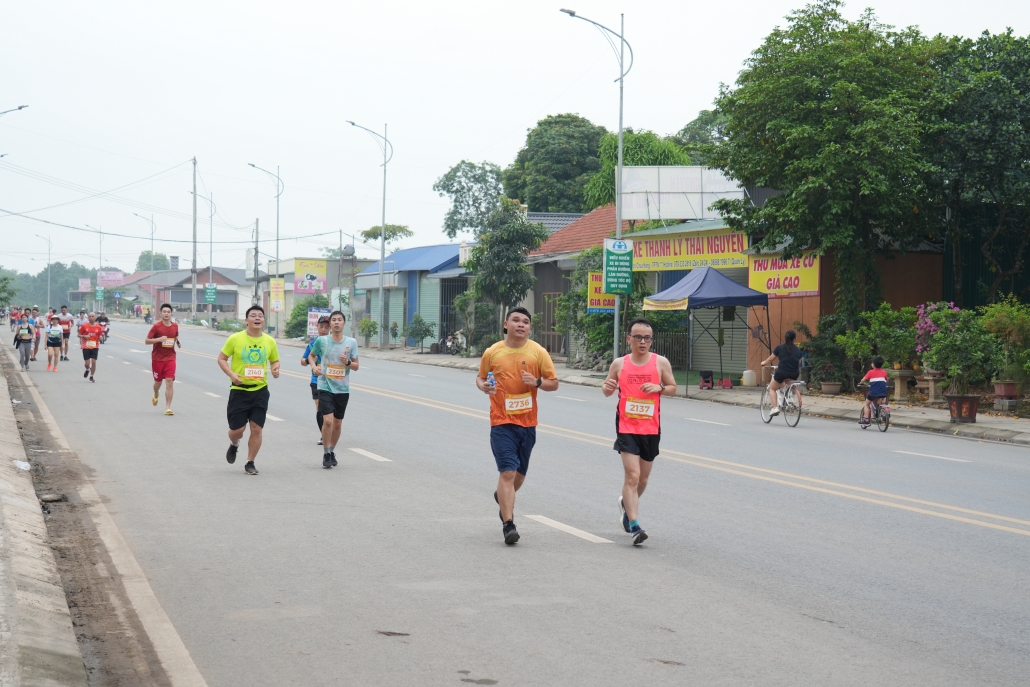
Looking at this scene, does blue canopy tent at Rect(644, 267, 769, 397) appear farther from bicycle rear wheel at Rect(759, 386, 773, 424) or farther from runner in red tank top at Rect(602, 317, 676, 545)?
runner in red tank top at Rect(602, 317, 676, 545)

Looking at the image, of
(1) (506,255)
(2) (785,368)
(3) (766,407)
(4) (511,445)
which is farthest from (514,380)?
(1) (506,255)

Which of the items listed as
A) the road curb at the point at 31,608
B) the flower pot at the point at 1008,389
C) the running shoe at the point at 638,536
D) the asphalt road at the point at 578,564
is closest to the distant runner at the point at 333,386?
the asphalt road at the point at 578,564

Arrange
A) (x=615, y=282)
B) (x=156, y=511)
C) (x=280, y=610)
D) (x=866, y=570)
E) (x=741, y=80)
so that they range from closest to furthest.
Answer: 1. (x=280, y=610)
2. (x=866, y=570)
3. (x=156, y=511)
4. (x=741, y=80)
5. (x=615, y=282)

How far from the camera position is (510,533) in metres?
8.39

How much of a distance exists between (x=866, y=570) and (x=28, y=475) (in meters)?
8.36

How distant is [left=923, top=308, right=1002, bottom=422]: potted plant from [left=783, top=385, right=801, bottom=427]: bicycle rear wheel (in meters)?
3.57

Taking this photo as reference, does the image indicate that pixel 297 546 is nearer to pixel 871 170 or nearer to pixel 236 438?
pixel 236 438

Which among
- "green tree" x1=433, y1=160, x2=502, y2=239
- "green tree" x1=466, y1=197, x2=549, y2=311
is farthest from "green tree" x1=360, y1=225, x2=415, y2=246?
"green tree" x1=466, y1=197, x2=549, y2=311

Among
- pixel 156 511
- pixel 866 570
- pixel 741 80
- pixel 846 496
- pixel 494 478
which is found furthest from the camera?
pixel 741 80

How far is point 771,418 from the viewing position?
21328mm

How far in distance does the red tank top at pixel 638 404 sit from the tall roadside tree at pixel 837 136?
1693 cm

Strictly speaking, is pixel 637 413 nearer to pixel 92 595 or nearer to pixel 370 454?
pixel 92 595

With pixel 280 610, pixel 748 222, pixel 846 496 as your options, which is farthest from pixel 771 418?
pixel 280 610

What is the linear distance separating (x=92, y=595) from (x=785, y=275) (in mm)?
24934
